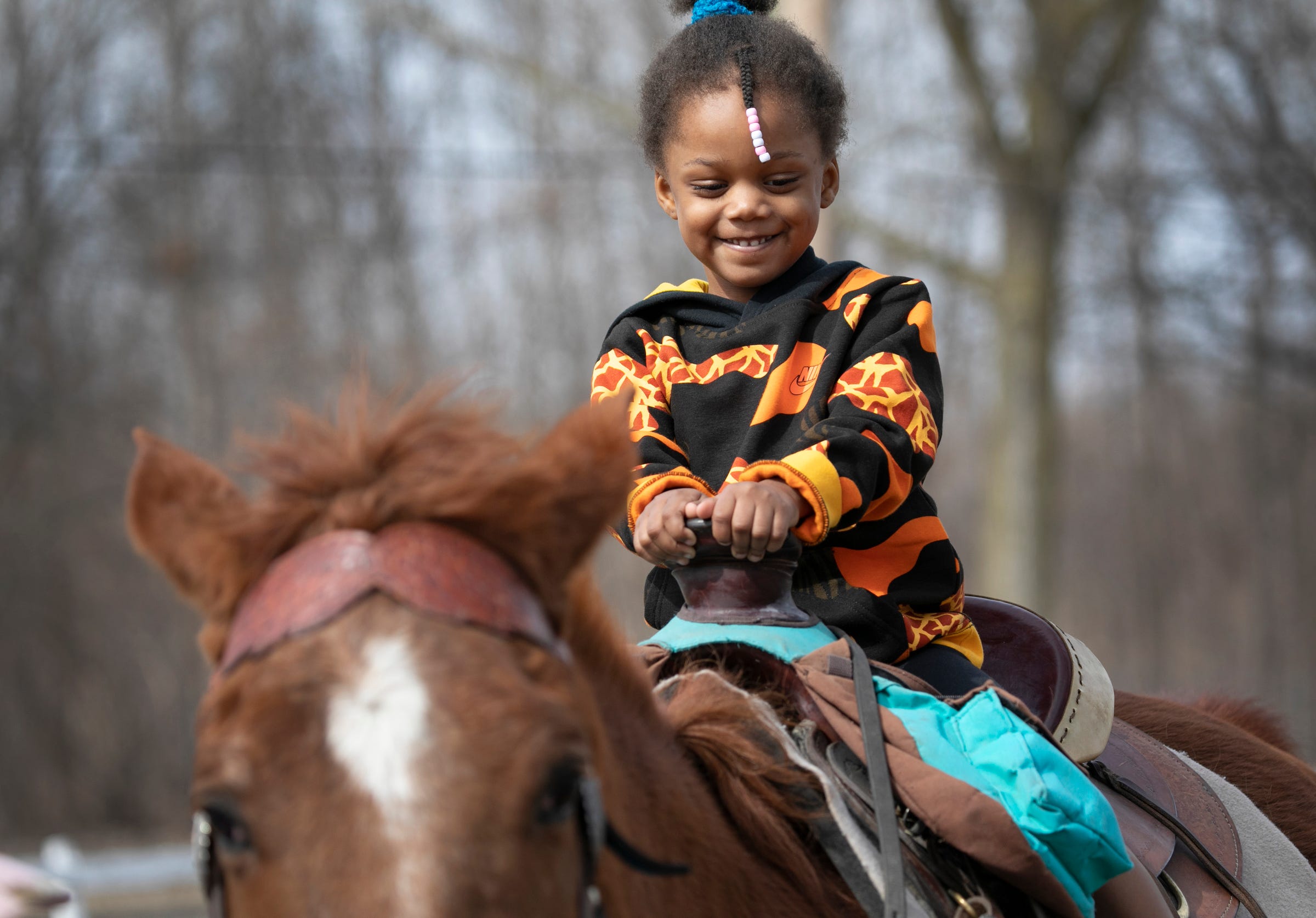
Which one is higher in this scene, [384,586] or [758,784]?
[384,586]

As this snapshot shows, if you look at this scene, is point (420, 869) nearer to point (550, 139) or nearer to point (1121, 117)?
point (550, 139)

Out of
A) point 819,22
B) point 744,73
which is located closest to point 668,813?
point 744,73

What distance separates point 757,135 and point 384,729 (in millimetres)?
1676

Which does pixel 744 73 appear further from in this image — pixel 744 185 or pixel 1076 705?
pixel 1076 705

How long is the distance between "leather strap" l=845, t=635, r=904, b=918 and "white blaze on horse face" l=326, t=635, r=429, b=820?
884 mm

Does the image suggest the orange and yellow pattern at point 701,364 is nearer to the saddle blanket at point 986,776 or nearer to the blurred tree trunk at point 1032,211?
the saddle blanket at point 986,776

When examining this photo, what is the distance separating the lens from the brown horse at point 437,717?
122cm

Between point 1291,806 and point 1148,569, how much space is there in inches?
623

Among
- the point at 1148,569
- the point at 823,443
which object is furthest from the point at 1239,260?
the point at 823,443

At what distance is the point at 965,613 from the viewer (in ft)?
8.93

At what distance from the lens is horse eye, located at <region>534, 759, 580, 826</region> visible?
4.25 feet

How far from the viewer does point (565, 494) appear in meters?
1.47

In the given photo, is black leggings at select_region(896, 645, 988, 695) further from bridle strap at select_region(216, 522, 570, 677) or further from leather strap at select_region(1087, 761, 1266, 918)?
bridle strap at select_region(216, 522, 570, 677)

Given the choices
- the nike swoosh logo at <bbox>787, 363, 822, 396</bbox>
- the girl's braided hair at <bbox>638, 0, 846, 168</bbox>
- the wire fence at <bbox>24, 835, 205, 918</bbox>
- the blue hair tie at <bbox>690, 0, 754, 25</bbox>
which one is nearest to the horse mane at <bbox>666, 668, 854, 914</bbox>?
the nike swoosh logo at <bbox>787, 363, 822, 396</bbox>
